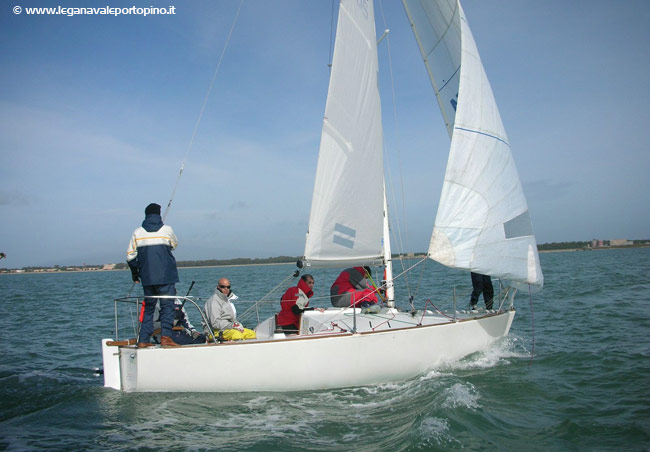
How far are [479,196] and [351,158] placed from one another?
6.30 ft

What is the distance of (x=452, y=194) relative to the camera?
6047mm

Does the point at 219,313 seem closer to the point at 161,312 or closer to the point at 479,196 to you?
the point at 161,312

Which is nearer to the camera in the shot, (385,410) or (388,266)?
(385,410)

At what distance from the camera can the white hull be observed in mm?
4922

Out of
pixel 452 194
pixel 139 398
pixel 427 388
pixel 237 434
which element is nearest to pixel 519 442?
pixel 427 388

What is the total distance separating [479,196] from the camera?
6.19 metres

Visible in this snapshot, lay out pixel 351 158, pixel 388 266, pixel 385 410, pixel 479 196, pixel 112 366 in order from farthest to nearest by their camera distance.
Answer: pixel 388 266 → pixel 351 158 → pixel 479 196 → pixel 112 366 → pixel 385 410

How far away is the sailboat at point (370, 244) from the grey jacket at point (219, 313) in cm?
57

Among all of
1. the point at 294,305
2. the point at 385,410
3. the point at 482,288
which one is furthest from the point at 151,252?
the point at 482,288

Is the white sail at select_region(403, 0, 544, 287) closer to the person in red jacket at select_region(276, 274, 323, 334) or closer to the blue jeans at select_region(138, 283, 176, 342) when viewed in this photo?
the person in red jacket at select_region(276, 274, 323, 334)

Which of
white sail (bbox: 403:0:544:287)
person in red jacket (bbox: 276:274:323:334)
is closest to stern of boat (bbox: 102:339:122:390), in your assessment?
person in red jacket (bbox: 276:274:323:334)

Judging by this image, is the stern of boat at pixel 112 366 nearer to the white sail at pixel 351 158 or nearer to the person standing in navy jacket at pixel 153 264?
the person standing in navy jacket at pixel 153 264

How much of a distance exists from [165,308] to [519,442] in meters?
3.98

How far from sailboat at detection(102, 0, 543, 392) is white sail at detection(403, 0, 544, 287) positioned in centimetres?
2
